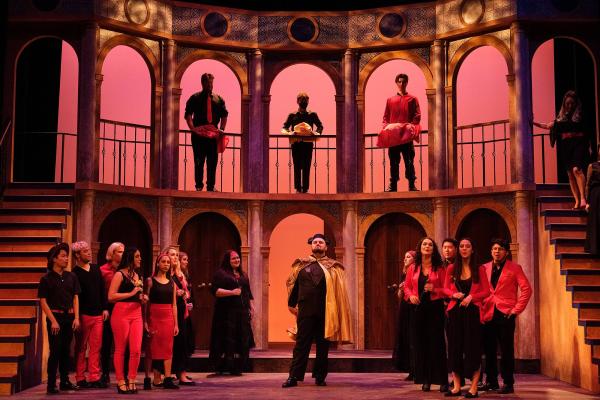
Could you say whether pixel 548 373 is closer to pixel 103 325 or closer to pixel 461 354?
pixel 461 354

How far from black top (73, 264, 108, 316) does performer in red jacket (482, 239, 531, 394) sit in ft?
12.3

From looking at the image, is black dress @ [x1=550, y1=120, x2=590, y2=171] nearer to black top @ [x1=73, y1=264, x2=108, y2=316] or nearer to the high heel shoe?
black top @ [x1=73, y1=264, x2=108, y2=316]

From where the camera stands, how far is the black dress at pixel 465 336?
8.06 meters

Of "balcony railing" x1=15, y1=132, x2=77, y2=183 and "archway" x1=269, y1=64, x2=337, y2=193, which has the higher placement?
"archway" x1=269, y1=64, x2=337, y2=193

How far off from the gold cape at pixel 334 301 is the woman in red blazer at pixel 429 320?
2.49 ft

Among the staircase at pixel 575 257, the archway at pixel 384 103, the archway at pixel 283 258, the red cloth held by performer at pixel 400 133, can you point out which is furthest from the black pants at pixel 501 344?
the archway at pixel 283 258

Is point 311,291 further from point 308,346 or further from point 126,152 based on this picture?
point 126,152

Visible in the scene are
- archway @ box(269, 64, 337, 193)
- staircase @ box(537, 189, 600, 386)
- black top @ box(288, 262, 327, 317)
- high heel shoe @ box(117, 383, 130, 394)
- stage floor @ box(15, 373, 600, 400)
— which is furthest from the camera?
archway @ box(269, 64, 337, 193)

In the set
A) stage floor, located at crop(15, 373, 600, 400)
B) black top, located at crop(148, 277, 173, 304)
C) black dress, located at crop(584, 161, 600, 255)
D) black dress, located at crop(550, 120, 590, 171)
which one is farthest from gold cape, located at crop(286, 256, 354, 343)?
black dress, located at crop(550, 120, 590, 171)

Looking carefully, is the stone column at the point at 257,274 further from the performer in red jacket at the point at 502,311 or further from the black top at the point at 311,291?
the performer in red jacket at the point at 502,311

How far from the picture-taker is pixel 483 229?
12.5 metres

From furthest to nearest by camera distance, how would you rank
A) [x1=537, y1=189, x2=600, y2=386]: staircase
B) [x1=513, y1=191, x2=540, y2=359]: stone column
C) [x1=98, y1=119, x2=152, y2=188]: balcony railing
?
[x1=98, y1=119, x2=152, y2=188]: balcony railing, [x1=513, y1=191, x2=540, y2=359]: stone column, [x1=537, y1=189, x2=600, y2=386]: staircase

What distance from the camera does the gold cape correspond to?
873cm

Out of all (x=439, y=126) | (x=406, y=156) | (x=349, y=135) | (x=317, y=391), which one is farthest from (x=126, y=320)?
(x=439, y=126)
